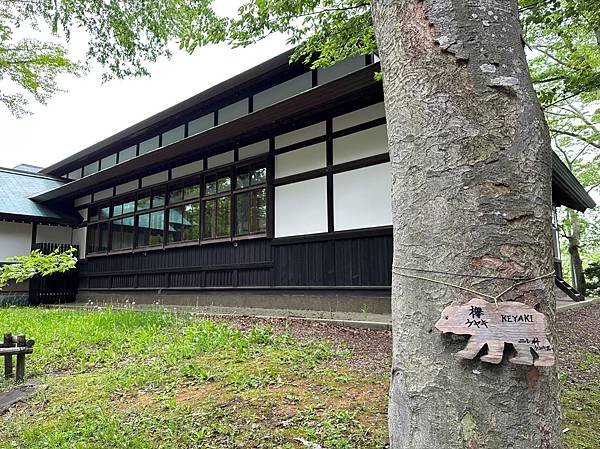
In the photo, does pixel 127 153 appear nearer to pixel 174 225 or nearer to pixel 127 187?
pixel 127 187

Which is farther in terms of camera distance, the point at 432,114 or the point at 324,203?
the point at 324,203

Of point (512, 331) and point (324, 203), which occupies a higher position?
point (324, 203)

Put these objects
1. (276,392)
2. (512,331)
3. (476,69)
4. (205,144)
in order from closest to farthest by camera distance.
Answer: (512,331)
(476,69)
(276,392)
(205,144)

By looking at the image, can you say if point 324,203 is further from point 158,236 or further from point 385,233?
point 158,236

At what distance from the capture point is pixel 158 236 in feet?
32.7

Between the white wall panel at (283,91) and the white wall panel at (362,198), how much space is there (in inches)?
87.6

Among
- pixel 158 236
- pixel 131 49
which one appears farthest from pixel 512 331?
pixel 158 236

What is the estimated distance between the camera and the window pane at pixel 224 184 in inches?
329

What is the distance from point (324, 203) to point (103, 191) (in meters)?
8.51

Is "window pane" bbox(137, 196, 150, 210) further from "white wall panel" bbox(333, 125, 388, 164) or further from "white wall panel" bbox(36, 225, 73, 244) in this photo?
"white wall panel" bbox(333, 125, 388, 164)

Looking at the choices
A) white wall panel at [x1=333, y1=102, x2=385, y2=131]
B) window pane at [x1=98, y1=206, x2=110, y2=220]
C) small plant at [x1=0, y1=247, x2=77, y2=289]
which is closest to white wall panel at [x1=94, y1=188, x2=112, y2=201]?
window pane at [x1=98, y1=206, x2=110, y2=220]

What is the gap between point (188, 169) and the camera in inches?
373

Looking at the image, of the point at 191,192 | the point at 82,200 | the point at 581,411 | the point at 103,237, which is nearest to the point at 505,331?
the point at 581,411

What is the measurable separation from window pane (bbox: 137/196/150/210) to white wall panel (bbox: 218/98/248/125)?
2978mm
